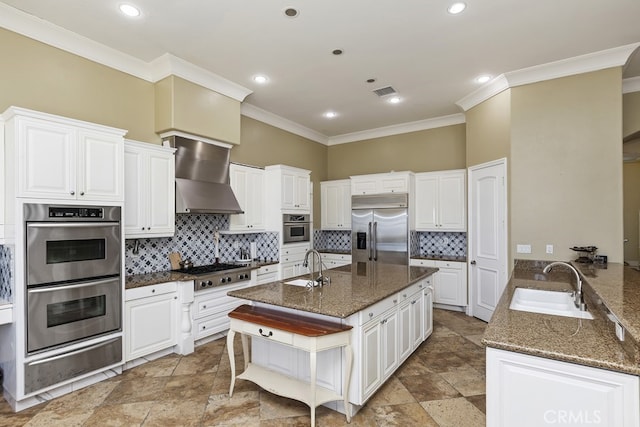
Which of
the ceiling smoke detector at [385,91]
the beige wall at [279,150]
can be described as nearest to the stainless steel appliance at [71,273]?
the beige wall at [279,150]

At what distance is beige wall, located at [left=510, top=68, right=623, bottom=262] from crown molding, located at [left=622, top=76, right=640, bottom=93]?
0.85 metres

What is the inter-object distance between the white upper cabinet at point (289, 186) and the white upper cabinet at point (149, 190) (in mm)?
1676

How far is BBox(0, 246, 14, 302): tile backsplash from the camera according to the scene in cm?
266

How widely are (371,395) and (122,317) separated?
7.90 feet

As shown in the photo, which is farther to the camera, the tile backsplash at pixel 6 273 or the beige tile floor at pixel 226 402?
the tile backsplash at pixel 6 273

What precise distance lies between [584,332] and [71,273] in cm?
370

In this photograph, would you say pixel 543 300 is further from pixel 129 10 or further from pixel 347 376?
pixel 129 10

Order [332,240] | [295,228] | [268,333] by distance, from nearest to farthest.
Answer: [268,333]
[295,228]
[332,240]

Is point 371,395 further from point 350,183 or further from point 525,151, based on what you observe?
point 350,183

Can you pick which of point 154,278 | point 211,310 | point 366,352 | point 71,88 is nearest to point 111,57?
point 71,88

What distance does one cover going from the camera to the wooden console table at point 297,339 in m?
2.31

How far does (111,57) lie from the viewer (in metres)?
3.64

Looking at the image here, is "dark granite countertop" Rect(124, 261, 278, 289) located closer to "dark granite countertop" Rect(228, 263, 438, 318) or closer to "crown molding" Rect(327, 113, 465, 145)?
"dark granite countertop" Rect(228, 263, 438, 318)

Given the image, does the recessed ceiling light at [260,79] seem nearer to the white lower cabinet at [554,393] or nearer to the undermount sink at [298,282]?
the undermount sink at [298,282]
